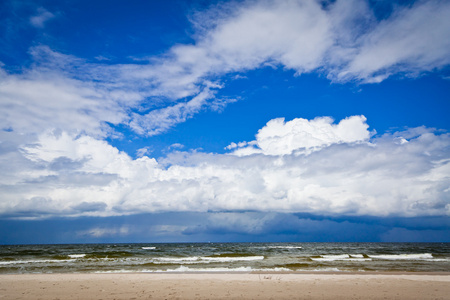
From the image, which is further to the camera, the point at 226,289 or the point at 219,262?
the point at 219,262

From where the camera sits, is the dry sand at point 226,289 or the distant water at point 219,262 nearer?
the dry sand at point 226,289

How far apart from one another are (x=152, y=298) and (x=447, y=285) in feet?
51.6

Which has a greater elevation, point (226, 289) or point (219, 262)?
point (226, 289)

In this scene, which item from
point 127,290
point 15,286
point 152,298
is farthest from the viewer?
point 15,286

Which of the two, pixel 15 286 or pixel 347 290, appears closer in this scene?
pixel 347 290

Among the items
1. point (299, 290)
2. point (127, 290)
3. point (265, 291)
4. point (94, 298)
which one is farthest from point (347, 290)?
point (94, 298)

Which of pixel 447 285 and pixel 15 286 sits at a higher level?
pixel 15 286

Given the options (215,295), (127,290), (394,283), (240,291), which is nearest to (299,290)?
(240,291)

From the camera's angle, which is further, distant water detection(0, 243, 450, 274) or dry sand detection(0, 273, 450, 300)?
distant water detection(0, 243, 450, 274)

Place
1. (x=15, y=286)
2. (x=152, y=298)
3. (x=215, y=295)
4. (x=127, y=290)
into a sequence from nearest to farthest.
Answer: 1. (x=152, y=298)
2. (x=215, y=295)
3. (x=127, y=290)
4. (x=15, y=286)

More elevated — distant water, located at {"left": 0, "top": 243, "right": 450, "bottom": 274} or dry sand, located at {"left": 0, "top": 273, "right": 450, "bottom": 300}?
dry sand, located at {"left": 0, "top": 273, "right": 450, "bottom": 300}

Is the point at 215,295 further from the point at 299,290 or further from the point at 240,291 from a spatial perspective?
the point at 299,290

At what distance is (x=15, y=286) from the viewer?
49.2 ft

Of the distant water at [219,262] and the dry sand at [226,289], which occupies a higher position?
the dry sand at [226,289]
